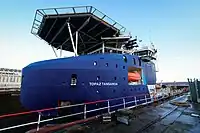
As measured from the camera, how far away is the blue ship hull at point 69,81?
32.1ft

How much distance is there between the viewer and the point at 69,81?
995 cm

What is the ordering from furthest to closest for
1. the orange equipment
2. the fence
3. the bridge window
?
the fence
the orange equipment
the bridge window

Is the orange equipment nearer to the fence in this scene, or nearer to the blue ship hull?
the blue ship hull

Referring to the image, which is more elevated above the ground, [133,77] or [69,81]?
[133,77]

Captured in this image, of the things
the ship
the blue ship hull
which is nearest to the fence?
the ship

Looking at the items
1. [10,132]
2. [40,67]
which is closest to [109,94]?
[40,67]

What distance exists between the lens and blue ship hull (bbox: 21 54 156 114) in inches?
385

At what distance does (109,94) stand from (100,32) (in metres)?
8.63

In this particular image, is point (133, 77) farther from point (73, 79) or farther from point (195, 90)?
point (195, 90)

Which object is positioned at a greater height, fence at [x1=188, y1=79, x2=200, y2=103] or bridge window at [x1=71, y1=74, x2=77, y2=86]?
bridge window at [x1=71, y1=74, x2=77, y2=86]

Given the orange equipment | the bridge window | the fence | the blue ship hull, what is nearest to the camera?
the blue ship hull

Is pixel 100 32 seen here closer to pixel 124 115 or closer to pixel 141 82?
pixel 141 82

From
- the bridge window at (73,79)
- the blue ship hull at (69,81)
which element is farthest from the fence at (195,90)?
the bridge window at (73,79)

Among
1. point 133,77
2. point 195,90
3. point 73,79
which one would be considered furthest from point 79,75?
point 195,90
